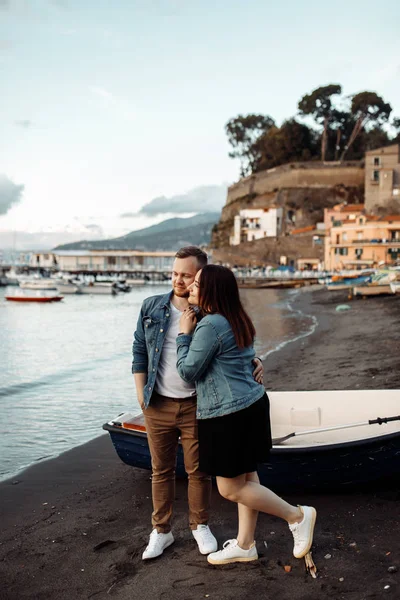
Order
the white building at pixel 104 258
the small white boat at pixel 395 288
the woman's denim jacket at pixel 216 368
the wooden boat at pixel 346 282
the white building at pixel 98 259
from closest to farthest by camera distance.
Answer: the woman's denim jacket at pixel 216 368 → the small white boat at pixel 395 288 → the wooden boat at pixel 346 282 → the white building at pixel 98 259 → the white building at pixel 104 258

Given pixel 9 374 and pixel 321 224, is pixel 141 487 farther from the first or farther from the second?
pixel 321 224

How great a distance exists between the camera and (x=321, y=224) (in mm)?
73062

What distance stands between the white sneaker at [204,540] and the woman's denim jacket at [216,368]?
0.97m

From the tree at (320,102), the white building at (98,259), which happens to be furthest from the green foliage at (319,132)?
the white building at (98,259)

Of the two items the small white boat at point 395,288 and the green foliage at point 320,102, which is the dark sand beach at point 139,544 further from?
the green foliage at point 320,102

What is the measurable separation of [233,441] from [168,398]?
0.59 m

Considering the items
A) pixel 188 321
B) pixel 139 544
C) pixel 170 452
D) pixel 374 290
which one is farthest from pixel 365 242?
pixel 188 321

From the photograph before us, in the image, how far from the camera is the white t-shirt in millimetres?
3795

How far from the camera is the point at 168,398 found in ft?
12.6

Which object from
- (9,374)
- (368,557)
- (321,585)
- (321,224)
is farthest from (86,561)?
(321,224)

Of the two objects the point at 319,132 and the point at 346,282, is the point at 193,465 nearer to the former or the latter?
the point at 346,282

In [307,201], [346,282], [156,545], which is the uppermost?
[307,201]

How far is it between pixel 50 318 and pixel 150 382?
102 feet

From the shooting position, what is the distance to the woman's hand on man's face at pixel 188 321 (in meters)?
3.58
